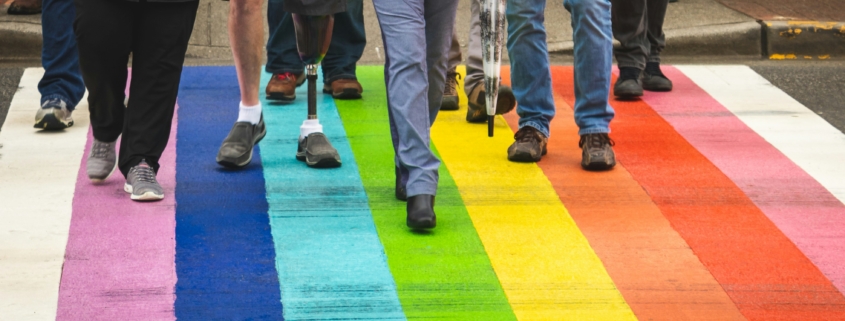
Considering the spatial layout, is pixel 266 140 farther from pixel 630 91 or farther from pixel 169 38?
pixel 630 91

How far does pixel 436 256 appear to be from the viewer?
156 inches

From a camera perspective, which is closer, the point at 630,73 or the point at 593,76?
the point at 593,76

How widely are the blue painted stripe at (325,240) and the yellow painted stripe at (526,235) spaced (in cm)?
38

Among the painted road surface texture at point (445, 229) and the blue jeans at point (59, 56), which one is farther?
the blue jeans at point (59, 56)

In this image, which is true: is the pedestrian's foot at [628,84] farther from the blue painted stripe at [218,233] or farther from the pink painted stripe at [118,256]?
the pink painted stripe at [118,256]

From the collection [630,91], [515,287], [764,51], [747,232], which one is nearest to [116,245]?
[515,287]

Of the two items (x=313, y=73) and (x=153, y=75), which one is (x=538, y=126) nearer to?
(x=313, y=73)

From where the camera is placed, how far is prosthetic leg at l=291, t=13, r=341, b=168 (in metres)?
4.82

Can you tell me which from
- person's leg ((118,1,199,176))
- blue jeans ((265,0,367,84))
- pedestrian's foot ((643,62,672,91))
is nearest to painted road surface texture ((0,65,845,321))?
person's leg ((118,1,199,176))

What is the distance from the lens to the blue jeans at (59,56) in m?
5.70

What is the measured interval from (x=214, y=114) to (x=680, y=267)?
284 cm

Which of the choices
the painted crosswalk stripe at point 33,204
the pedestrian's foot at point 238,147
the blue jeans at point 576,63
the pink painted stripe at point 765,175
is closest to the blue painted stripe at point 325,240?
the pedestrian's foot at point 238,147

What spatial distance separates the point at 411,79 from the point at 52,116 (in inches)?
89.1

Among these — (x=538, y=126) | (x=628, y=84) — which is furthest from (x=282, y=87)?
(x=628, y=84)
